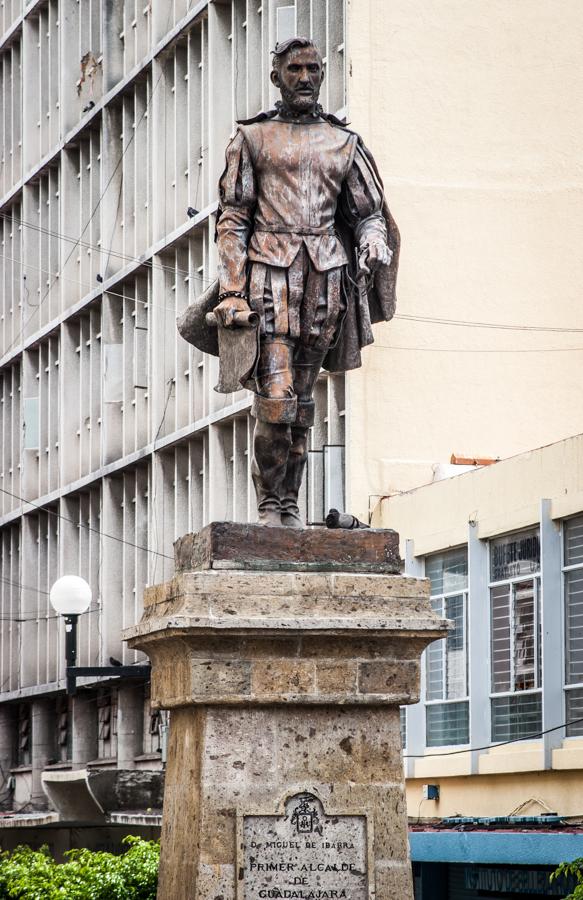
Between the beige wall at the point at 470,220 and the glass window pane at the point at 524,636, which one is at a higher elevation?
the beige wall at the point at 470,220

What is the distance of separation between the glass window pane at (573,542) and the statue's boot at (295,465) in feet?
50.1

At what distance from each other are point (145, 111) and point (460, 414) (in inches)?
473

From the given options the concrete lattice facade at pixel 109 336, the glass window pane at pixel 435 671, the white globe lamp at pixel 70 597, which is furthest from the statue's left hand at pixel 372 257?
the concrete lattice facade at pixel 109 336

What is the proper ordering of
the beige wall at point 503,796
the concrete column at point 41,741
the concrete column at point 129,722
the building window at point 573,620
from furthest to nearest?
the concrete column at point 41,741 < the concrete column at point 129,722 < the beige wall at point 503,796 < the building window at point 573,620

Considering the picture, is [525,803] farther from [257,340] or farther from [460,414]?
[257,340]

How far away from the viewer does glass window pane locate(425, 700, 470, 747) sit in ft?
102

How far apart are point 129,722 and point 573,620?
16.9 meters

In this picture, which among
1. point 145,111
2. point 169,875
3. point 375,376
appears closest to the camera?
point 169,875

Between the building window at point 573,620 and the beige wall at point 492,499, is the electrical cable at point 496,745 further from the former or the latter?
the beige wall at point 492,499

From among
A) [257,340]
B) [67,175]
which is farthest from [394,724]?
[67,175]

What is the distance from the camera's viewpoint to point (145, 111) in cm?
4403

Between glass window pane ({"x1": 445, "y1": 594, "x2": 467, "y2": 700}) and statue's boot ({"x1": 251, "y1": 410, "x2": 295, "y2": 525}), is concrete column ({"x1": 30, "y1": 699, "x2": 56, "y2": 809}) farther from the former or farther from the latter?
statue's boot ({"x1": 251, "y1": 410, "x2": 295, "y2": 525})

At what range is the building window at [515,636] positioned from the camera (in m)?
29.0

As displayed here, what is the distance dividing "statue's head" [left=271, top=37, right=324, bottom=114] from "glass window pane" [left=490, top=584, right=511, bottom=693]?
1736 centimetres
